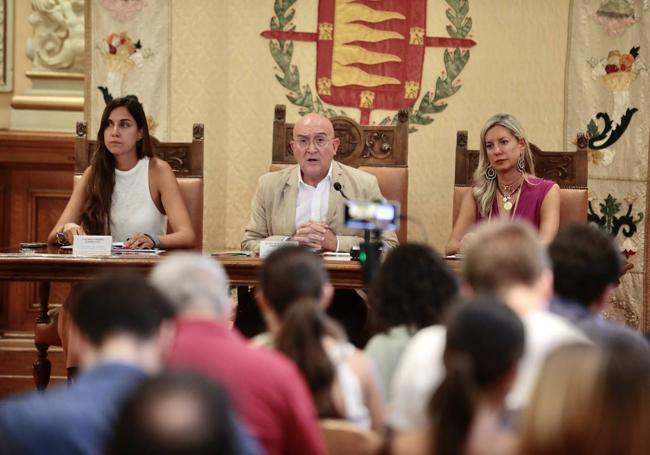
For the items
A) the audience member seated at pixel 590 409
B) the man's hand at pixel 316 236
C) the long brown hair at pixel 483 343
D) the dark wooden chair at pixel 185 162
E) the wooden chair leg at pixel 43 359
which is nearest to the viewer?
the audience member seated at pixel 590 409

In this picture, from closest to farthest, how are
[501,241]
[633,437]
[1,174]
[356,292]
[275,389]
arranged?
[633,437] < [275,389] < [501,241] < [356,292] < [1,174]

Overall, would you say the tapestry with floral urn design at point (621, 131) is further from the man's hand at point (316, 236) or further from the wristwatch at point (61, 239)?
the wristwatch at point (61, 239)

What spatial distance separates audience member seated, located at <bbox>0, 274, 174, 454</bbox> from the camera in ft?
6.12

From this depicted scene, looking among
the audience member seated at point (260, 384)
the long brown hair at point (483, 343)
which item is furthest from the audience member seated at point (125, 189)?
the long brown hair at point (483, 343)

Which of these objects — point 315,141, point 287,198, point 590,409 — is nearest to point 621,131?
point 315,141

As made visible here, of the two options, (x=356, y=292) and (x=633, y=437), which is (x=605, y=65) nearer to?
(x=356, y=292)

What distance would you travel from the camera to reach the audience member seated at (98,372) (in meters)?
1.87

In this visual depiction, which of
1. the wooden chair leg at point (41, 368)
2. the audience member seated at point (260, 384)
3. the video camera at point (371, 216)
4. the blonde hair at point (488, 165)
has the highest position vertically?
the blonde hair at point (488, 165)

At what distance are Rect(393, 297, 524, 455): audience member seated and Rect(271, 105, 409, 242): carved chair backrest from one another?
10.8 ft

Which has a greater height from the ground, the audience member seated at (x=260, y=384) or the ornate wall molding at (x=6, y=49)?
the ornate wall molding at (x=6, y=49)

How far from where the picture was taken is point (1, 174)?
612 centimetres

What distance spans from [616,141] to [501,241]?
3710 mm

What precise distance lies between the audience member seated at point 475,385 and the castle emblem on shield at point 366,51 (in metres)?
4.09

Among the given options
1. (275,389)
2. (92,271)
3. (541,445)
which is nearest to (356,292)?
(92,271)
